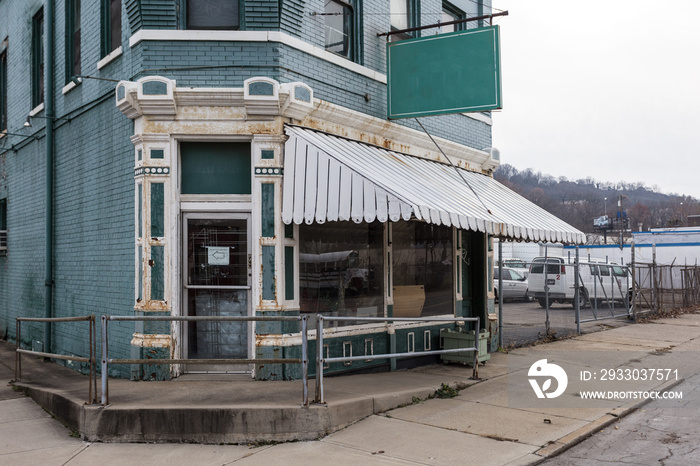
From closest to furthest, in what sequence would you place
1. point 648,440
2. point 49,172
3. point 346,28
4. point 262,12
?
1. point 648,440
2. point 262,12
3. point 346,28
4. point 49,172

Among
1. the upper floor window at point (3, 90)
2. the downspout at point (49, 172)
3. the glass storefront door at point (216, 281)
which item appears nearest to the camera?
the glass storefront door at point (216, 281)

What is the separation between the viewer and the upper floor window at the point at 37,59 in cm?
1251

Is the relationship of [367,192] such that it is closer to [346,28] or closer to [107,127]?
[346,28]

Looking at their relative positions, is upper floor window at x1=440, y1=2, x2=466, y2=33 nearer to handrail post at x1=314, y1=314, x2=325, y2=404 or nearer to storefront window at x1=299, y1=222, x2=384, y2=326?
storefront window at x1=299, y1=222, x2=384, y2=326

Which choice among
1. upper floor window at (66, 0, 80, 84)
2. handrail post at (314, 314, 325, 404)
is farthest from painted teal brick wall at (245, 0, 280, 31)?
handrail post at (314, 314, 325, 404)

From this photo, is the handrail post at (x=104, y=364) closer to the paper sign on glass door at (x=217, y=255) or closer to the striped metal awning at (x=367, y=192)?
the paper sign on glass door at (x=217, y=255)

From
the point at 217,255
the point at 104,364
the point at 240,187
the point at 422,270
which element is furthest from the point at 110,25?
the point at 422,270

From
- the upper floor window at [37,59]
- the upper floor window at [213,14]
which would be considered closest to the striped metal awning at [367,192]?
the upper floor window at [213,14]

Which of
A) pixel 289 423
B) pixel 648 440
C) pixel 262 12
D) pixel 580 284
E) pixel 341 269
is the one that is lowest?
pixel 648 440

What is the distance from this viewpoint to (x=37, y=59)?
495 inches

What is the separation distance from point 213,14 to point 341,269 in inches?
151

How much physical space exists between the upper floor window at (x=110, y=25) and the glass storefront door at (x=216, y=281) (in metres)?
3.14

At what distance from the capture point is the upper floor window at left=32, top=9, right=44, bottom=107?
12508 millimetres

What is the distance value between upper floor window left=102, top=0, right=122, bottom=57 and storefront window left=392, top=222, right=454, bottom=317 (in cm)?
501
